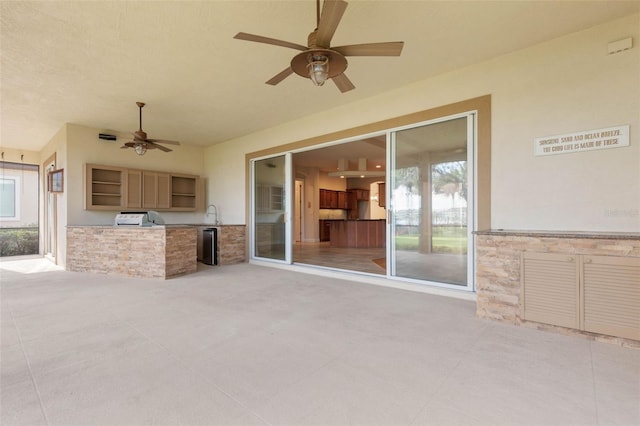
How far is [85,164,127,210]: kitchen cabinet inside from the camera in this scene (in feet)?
20.3

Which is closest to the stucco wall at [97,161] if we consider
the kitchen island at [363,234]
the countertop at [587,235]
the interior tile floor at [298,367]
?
the interior tile floor at [298,367]

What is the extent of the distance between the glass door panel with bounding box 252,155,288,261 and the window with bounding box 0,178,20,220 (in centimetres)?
695

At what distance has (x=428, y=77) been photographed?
13.5 ft

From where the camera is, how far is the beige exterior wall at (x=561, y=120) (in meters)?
2.89

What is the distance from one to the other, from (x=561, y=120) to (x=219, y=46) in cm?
375

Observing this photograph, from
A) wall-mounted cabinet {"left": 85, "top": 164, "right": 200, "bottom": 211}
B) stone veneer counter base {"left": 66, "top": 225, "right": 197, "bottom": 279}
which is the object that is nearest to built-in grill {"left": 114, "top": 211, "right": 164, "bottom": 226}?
stone veneer counter base {"left": 66, "top": 225, "right": 197, "bottom": 279}

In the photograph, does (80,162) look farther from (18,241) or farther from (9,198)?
(18,241)

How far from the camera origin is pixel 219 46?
337 cm

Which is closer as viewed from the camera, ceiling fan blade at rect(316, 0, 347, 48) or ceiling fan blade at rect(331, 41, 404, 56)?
ceiling fan blade at rect(316, 0, 347, 48)

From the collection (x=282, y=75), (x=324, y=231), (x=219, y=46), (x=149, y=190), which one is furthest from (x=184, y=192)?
(x=282, y=75)

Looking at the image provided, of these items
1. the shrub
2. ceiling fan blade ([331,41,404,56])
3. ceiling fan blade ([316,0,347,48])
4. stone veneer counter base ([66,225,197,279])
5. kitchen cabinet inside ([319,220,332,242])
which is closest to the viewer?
ceiling fan blade ([316,0,347,48])

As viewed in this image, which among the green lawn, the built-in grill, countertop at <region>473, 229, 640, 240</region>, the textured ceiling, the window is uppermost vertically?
the textured ceiling

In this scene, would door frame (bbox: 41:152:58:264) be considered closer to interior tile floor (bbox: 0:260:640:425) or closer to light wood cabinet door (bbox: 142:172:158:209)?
light wood cabinet door (bbox: 142:172:158:209)

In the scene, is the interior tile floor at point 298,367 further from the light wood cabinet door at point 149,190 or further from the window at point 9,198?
the window at point 9,198
